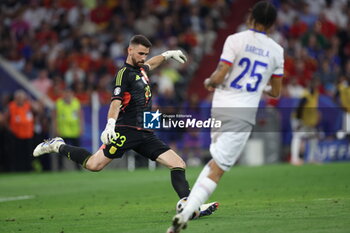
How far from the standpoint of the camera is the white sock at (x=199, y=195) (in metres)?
7.48

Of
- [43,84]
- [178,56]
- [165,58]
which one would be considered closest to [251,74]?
[178,56]

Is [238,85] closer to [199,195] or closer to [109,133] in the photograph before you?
[199,195]

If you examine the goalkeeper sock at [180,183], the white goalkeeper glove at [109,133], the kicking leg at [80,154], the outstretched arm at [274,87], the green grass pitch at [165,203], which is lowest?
the green grass pitch at [165,203]

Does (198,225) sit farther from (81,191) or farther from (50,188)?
(50,188)

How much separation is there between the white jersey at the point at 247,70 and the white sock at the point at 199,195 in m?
0.78

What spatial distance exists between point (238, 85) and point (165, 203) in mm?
4240

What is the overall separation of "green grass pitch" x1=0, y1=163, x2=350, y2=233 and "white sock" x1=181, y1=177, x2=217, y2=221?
2.37 ft

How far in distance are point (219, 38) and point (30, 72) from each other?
7.02 meters

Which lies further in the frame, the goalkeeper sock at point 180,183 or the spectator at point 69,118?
the spectator at point 69,118

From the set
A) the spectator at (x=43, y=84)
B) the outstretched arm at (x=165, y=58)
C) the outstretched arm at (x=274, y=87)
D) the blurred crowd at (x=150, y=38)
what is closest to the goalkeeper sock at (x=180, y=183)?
the outstretched arm at (x=165, y=58)

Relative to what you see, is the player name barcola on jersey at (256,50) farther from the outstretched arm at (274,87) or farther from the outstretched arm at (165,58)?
the outstretched arm at (165,58)

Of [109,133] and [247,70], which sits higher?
[247,70]

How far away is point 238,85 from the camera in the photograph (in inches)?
313

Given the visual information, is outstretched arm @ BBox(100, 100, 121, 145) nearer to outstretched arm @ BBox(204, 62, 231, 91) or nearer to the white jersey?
the white jersey
